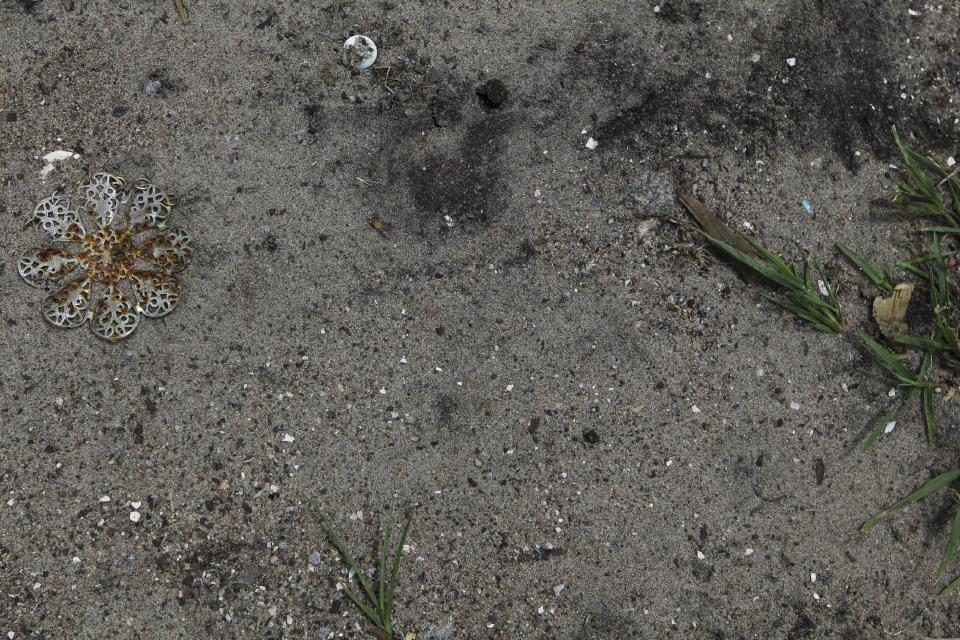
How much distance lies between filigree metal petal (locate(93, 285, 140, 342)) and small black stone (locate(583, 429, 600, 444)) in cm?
141

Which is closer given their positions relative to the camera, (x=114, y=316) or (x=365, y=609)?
(x=365, y=609)

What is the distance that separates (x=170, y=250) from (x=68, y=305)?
0.34m

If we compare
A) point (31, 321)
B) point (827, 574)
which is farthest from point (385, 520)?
point (827, 574)

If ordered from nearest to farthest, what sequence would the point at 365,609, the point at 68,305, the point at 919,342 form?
the point at 365,609 < the point at 68,305 < the point at 919,342

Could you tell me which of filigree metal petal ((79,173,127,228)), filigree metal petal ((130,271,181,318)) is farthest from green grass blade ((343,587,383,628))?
filigree metal petal ((79,173,127,228))

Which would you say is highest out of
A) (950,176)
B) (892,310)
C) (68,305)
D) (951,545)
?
(950,176)

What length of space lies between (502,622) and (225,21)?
2068 millimetres

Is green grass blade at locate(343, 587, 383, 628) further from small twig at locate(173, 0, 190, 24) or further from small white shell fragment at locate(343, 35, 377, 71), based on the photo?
small twig at locate(173, 0, 190, 24)

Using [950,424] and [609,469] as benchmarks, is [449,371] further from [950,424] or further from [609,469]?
[950,424]

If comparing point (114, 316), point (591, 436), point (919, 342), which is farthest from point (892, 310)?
point (114, 316)

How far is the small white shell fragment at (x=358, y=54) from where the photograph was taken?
7.26ft

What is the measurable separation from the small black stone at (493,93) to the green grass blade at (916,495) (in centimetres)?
176

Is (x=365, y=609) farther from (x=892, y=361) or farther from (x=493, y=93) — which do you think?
(x=892, y=361)

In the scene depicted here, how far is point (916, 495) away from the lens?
212cm
